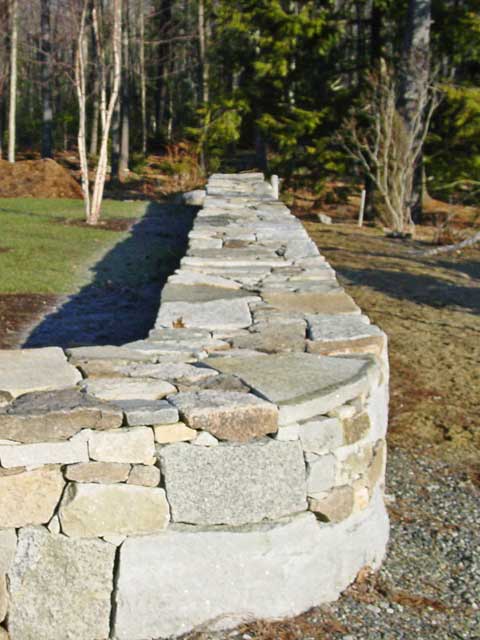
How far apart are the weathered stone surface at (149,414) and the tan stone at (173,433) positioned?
19mm

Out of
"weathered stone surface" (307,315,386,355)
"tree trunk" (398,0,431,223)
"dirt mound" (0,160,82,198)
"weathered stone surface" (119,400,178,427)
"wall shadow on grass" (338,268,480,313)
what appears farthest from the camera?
"dirt mound" (0,160,82,198)

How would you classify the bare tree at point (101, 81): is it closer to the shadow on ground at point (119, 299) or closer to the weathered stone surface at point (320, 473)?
the shadow on ground at point (119, 299)

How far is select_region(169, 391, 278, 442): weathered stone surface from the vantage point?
111 inches

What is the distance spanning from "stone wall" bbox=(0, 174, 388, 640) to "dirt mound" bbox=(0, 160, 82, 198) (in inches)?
530

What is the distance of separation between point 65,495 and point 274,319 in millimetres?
1773

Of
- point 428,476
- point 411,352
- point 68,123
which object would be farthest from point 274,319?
point 68,123

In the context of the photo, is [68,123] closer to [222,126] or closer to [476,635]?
[222,126]

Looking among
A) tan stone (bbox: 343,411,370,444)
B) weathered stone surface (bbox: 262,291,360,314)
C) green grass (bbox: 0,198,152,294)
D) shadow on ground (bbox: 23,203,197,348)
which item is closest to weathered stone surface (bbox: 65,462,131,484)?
tan stone (bbox: 343,411,370,444)

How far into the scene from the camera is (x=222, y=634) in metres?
2.88

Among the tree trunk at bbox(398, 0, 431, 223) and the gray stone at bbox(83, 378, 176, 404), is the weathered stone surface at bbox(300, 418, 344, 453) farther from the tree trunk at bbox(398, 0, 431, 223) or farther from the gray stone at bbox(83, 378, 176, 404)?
the tree trunk at bbox(398, 0, 431, 223)

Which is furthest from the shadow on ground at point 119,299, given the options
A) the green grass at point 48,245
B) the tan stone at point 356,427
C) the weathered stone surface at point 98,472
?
the weathered stone surface at point 98,472

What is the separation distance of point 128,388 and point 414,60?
47.7 ft

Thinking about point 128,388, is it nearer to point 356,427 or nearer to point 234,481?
point 234,481

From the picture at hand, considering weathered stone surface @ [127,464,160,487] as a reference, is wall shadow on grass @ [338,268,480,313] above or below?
below
